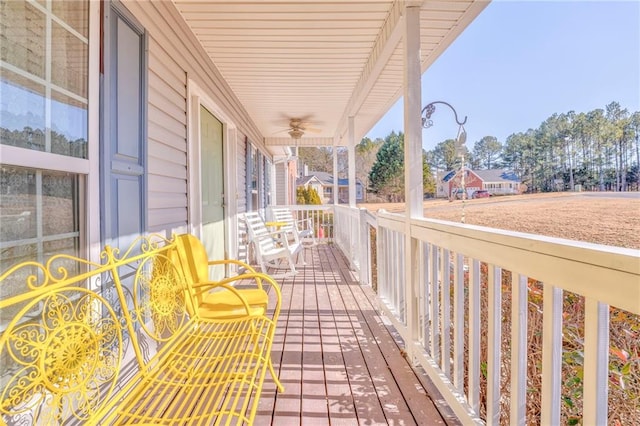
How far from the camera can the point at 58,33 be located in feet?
4.33

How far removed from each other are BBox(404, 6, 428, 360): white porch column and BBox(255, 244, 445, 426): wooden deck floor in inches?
11.6

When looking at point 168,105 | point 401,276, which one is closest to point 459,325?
point 401,276

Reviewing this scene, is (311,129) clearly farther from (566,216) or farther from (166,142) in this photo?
(566,216)

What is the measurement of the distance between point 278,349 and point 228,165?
106 inches

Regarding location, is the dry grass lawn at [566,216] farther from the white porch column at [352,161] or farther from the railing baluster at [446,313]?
the white porch column at [352,161]

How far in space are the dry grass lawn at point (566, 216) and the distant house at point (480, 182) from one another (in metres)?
0.06

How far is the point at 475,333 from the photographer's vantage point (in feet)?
4.83

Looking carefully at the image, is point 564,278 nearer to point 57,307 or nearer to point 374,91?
point 57,307

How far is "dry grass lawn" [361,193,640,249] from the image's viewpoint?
37.6 inches

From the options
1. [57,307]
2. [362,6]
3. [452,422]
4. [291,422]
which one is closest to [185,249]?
[57,307]

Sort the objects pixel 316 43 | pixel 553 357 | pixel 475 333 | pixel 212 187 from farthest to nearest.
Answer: pixel 212 187
pixel 316 43
pixel 475 333
pixel 553 357

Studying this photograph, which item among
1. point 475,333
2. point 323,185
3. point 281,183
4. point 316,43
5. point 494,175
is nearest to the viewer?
point 475,333

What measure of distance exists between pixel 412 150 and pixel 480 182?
20.3 inches

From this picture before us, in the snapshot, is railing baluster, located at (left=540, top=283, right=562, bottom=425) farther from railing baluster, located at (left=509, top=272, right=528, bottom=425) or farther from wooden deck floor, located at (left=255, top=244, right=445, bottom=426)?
wooden deck floor, located at (left=255, top=244, right=445, bottom=426)
